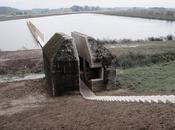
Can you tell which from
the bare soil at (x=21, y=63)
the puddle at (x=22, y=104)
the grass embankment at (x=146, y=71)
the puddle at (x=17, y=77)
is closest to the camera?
the puddle at (x=22, y=104)

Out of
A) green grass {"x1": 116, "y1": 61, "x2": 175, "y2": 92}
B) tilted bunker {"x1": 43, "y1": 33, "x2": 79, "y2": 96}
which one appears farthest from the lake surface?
tilted bunker {"x1": 43, "y1": 33, "x2": 79, "y2": 96}

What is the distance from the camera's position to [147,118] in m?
5.11

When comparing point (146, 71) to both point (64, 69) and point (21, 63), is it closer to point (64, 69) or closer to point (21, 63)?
point (64, 69)

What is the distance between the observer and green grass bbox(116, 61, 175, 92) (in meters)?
11.8

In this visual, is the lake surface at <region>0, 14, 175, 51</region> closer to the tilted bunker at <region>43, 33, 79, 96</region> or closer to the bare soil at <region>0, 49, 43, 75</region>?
the bare soil at <region>0, 49, 43, 75</region>

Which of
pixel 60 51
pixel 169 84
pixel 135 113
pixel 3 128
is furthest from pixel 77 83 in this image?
pixel 135 113

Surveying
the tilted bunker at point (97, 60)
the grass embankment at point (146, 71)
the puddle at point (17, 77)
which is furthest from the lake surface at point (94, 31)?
the tilted bunker at point (97, 60)

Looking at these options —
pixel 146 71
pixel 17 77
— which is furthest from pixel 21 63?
pixel 146 71

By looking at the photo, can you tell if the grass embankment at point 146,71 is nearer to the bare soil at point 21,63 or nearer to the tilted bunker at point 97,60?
the tilted bunker at point 97,60

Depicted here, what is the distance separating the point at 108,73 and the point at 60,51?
2736mm

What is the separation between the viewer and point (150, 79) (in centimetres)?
1327

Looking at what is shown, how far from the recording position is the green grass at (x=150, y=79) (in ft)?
38.7

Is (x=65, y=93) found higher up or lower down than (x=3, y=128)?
lower down

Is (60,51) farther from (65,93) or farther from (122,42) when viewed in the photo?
(122,42)
